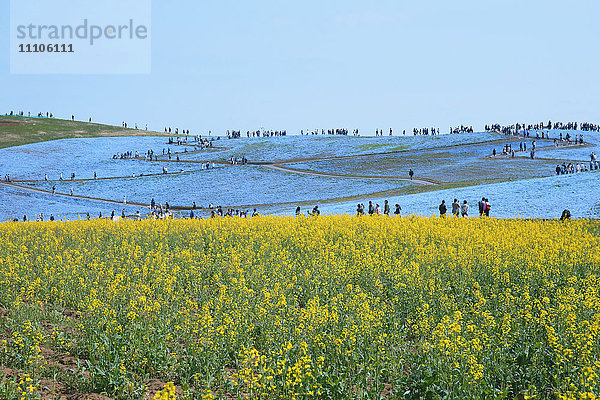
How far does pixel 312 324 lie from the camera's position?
8.62 meters

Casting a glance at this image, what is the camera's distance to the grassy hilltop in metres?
116

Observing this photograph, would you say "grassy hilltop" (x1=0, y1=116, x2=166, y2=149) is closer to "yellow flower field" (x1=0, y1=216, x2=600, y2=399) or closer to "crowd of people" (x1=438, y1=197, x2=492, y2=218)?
"crowd of people" (x1=438, y1=197, x2=492, y2=218)

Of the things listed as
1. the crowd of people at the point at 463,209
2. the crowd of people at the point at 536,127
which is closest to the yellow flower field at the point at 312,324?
the crowd of people at the point at 463,209

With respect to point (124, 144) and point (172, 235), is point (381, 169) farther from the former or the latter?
point (124, 144)

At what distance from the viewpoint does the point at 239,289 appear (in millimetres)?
11273

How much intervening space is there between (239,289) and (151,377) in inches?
118

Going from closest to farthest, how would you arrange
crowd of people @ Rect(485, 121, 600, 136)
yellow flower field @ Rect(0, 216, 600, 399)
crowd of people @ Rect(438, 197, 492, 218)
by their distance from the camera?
yellow flower field @ Rect(0, 216, 600, 399) < crowd of people @ Rect(438, 197, 492, 218) < crowd of people @ Rect(485, 121, 600, 136)

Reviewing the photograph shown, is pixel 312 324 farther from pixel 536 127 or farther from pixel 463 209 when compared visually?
pixel 536 127

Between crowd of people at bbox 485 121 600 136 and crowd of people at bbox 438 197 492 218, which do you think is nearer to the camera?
crowd of people at bbox 438 197 492 218

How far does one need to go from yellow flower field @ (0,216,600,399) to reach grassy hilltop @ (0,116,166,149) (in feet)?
341

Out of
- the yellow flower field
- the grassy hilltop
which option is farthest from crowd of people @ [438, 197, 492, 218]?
Result: the grassy hilltop

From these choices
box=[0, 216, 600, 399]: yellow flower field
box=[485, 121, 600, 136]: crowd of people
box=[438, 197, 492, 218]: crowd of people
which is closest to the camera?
box=[0, 216, 600, 399]: yellow flower field

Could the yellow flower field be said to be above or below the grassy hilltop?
below

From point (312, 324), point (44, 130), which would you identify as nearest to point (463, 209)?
point (312, 324)
